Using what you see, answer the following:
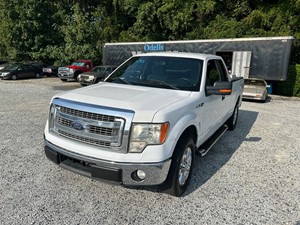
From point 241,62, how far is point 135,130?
1211 centimetres

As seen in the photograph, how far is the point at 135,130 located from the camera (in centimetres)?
261

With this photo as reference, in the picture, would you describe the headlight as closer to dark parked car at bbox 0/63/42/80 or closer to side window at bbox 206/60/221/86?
side window at bbox 206/60/221/86

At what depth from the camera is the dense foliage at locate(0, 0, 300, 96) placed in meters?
17.8

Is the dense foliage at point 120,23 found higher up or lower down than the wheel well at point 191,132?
higher up

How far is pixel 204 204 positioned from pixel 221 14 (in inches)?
795

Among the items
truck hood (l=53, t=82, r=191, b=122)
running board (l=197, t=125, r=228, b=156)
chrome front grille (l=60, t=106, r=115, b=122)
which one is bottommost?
running board (l=197, t=125, r=228, b=156)

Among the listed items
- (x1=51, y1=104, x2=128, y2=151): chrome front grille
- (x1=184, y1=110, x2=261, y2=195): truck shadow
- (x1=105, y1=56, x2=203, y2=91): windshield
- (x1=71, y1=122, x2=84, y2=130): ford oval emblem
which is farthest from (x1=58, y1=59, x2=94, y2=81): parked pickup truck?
(x1=71, y1=122, x2=84, y2=130): ford oval emblem

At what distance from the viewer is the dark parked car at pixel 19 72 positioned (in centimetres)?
1892

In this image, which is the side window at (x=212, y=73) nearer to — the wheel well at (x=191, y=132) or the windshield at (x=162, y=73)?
the windshield at (x=162, y=73)

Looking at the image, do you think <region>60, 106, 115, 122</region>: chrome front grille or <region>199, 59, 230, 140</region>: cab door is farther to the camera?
<region>199, 59, 230, 140</region>: cab door

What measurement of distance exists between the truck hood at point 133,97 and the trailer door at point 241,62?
10938 mm

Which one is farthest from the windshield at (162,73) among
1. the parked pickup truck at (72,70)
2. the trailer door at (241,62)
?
the parked pickup truck at (72,70)

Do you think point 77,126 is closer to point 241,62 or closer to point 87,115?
point 87,115

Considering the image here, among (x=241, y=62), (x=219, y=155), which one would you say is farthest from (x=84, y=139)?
(x=241, y=62)
